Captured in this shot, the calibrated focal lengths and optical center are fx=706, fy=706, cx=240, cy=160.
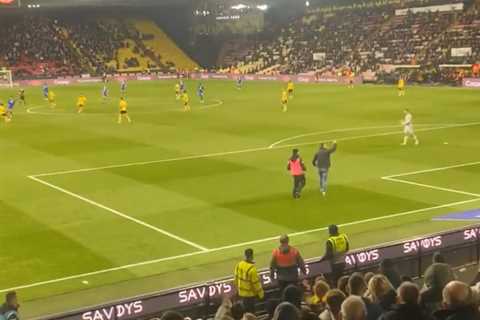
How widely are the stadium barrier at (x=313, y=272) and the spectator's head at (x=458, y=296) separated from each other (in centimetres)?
609

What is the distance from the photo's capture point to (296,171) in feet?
73.9

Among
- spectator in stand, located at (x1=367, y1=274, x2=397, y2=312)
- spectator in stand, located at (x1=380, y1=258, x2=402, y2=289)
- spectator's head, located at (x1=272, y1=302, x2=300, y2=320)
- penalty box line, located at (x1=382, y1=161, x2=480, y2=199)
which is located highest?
spectator's head, located at (x1=272, y1=302, x2=300, y2=320)

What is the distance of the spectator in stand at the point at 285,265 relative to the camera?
1267cm

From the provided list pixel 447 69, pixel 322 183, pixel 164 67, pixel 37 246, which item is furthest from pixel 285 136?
pixel 164 67

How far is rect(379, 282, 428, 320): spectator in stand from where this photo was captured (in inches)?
276

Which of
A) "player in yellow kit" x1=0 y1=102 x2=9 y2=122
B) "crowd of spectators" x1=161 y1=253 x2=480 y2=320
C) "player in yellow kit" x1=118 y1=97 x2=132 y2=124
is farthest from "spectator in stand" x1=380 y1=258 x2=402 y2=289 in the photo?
"player in yellow kit" x1=0 y1=102 x2=9 y2=122

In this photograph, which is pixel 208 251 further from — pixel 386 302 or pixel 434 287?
pixel 386 302

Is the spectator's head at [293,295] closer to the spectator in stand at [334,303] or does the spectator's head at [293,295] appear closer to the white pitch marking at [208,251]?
the spectator in stand at [334,303]

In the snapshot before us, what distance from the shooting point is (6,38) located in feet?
320

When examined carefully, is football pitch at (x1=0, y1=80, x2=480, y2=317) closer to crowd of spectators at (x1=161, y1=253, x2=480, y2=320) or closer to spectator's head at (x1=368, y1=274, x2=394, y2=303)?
crowd of spectators at (x1=161, y1=253, x2=480, y2=320)

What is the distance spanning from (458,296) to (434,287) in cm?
211

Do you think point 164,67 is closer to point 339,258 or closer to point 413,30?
point 413,30

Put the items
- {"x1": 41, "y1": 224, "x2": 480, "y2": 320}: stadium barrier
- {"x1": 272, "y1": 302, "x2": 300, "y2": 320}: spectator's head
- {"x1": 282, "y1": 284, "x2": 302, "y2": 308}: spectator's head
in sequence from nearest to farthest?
1. {"x1": 272, "y1": 302, "x2": 300, "y2": 320}: spectator's head
2. {"x1": 282, "y1": 284, "x2": 302, "y2": 308}: spectator's head
3. {"x1": 41, "y1": 224, "x2": 480, "y2": 320}: stadium barrier

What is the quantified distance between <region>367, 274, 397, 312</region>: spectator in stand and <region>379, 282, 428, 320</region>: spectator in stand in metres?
0.83
